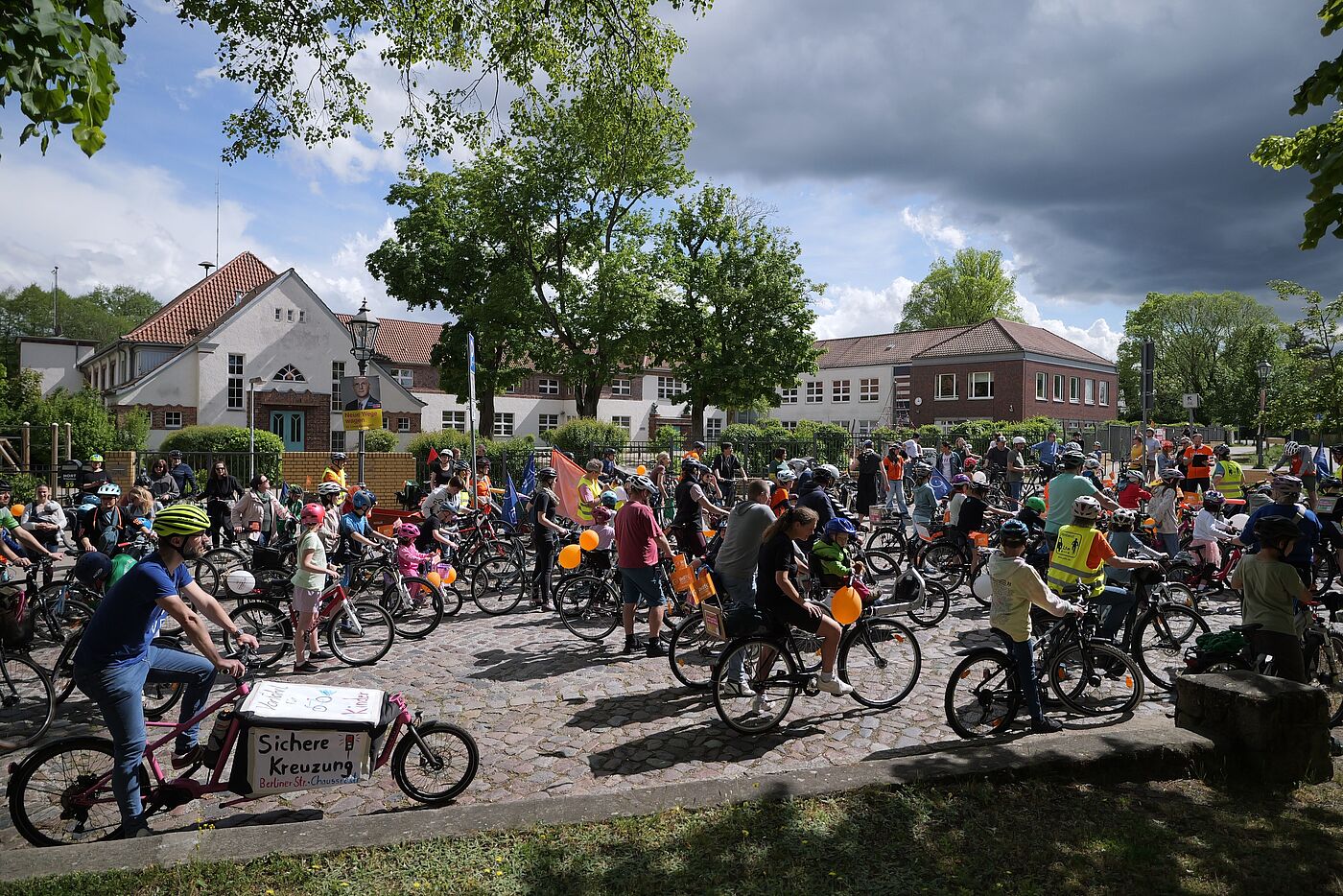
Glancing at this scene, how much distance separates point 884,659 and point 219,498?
495 inches

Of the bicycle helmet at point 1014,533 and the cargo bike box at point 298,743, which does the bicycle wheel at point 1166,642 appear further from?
the cargo bike box at point 298,743

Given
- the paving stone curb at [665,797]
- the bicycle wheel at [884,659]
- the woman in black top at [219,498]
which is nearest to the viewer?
the paving stone curb at [665,797]

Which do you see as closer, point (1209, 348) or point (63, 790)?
point (63, 790)

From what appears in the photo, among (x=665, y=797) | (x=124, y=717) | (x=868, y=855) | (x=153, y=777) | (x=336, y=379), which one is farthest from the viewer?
(x=336, y=379)

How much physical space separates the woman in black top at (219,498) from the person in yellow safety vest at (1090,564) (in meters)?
13.1

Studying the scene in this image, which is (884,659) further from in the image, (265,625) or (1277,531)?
(265,625)

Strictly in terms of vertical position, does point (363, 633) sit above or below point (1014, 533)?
below

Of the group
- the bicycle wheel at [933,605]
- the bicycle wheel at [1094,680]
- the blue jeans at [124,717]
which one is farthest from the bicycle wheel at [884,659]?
the blue jeans at [124,717]

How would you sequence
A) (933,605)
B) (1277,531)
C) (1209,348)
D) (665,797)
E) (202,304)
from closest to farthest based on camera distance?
(665,797)
(1277,531)
(933,605)
(202,304)
(1209,348)

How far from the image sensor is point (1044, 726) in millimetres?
6246

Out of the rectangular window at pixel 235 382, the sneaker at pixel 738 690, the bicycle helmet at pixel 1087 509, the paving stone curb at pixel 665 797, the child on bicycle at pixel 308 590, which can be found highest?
the rectangular window at pixel 235 382

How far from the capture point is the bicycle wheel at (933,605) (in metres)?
10.3

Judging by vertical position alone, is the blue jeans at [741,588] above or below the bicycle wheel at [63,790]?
above

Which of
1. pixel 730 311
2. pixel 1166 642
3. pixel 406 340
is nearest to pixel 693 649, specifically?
pixel 1166 642
